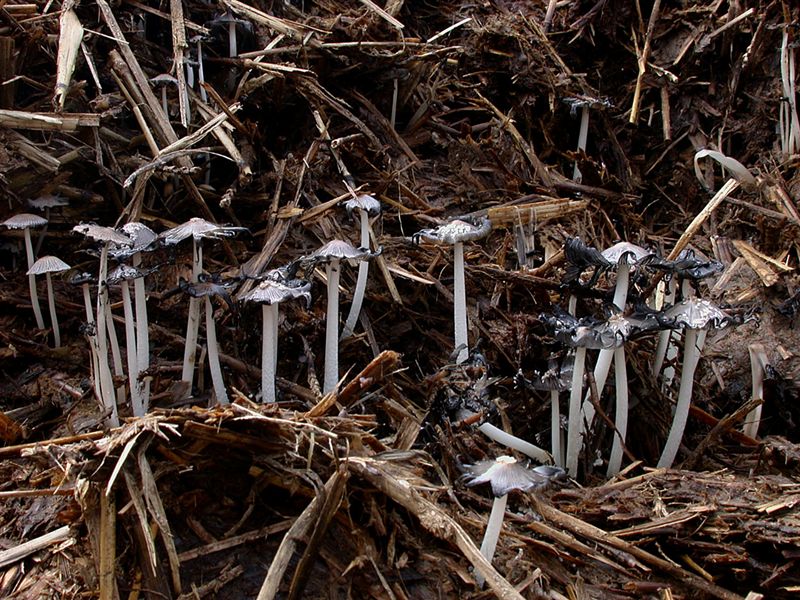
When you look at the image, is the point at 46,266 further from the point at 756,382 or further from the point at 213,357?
the point at 756,382

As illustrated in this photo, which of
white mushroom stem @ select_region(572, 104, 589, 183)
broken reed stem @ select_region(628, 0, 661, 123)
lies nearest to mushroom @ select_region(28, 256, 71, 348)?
white mushroom stem @ select_region(572, 104, 589, 183)

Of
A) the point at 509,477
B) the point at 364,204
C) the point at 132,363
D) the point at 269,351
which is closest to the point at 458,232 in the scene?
the point at 364,204

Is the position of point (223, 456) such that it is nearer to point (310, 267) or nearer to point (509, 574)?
point (509, 574)

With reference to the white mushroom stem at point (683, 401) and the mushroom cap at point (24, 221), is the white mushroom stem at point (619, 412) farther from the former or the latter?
the mushroom cap at point (24, 221)

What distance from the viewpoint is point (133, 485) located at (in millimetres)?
2266

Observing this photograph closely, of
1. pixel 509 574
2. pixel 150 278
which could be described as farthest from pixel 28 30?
pixel 509 574

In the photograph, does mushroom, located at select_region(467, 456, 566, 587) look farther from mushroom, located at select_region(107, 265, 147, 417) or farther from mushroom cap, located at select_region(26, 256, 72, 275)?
mushroom cap, located at select_region(26, 256, 72, 275)

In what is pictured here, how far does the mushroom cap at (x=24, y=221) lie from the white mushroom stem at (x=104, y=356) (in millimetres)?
654

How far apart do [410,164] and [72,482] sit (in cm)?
313

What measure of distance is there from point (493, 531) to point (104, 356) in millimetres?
1931

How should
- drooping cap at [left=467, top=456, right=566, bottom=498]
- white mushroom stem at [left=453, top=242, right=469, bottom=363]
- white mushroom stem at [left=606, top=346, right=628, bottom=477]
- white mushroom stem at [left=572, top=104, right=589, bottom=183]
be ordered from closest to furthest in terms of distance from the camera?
drooping cap at [left=467, top=456, right=566, bottom=498], white mushroom stem at [left=606, top=346, right=628, bottom=477], white mushroom stem at [left=453, top=242, right=469, bottom=363], white mushroom stem at [left=572, top=104, right=589, bottom=183]

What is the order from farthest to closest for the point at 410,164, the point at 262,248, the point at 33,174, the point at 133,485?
the point at 410,164
the point at 262,248
the point at 33,174
the point at 133,485

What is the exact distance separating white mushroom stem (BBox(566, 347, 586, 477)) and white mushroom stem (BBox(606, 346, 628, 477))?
0.56 ft

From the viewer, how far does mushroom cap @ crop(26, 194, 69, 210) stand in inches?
141
